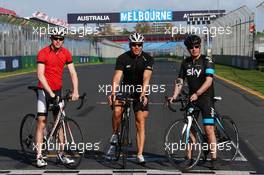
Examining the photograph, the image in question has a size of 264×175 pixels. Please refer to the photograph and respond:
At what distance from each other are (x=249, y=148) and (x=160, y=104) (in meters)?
7.20

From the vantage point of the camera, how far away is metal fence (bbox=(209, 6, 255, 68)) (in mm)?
35719

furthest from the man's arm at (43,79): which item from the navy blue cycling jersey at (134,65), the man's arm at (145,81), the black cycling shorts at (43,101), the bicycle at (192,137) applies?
the bicycle at (192,137)

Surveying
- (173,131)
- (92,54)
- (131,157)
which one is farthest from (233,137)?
(92,54)

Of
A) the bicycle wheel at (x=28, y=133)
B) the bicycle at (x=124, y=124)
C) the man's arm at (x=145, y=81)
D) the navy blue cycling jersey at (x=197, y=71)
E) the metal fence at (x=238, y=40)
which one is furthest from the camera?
the metal fence at (x=238, y=40)

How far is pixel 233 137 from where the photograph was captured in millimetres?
7367

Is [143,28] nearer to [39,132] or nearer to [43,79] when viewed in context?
[39,132]

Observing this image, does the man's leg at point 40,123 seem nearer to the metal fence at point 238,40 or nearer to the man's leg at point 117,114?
the man's leg at point 117,114

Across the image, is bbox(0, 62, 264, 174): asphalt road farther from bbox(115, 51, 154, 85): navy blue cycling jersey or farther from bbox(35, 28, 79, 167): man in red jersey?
bbox(115, 51, 154, 85): navy blue cycling jersey

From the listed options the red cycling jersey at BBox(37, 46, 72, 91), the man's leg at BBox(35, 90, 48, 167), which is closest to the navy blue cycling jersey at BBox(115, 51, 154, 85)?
the red cycling jersey at BBox(37, 46, 72, 91)

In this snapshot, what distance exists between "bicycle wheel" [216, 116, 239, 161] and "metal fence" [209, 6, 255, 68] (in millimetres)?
27808

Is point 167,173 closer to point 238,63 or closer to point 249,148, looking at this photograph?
point 249,148

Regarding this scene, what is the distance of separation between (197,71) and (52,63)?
198 centimetres

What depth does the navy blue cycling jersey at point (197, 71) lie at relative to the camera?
694cm

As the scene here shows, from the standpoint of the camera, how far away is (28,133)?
780 centimetres
